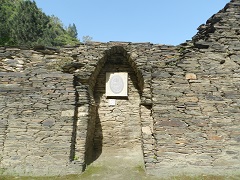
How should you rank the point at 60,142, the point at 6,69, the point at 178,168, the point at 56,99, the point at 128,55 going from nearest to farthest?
the point at 178,168 → the point at 60,142 → the point at 56,99 → the point at 6,69 → the point at 128,55

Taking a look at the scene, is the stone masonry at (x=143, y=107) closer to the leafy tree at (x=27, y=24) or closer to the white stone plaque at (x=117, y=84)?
the white stone plaque at (x=117, y=84)

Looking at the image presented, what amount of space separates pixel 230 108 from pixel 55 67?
4.40 metres

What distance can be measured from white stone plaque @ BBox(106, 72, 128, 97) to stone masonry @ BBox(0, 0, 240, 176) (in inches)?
19.8

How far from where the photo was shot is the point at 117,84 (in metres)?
6.84

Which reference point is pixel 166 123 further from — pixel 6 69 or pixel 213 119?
pixel 6 69

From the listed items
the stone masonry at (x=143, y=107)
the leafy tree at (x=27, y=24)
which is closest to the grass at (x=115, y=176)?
the stone masonry at (x=143, y=107)

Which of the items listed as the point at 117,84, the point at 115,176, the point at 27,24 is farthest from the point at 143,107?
the point at 27,24

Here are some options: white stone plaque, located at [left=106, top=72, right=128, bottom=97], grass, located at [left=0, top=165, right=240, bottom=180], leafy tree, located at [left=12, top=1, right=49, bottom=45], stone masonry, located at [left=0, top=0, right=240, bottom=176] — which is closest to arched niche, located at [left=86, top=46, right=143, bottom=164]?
stone masonry, located at [left=0, top=0, right=240, bottom=176]

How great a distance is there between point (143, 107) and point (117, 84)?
4.70ft

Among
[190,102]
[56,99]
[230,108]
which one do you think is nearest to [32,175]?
[56,99]

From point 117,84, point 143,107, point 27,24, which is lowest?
point 143,107

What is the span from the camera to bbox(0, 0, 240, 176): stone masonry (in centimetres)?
487

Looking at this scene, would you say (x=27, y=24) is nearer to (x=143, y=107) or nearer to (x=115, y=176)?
(x=143, y=107)

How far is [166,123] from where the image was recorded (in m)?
5.09
